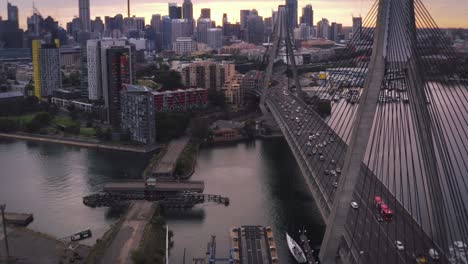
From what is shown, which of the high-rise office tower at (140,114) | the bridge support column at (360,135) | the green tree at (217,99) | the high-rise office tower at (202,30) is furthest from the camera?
the high-rise office tower at (202,30)

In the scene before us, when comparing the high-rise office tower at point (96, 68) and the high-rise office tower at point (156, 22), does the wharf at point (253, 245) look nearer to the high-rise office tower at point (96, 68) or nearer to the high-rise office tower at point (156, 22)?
the high-rise office tower at point (96, 68)

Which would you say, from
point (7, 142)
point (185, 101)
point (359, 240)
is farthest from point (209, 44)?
point (359, 240)

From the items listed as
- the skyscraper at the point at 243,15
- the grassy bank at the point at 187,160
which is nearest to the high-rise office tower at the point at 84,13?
the skyscraper at the point at 243,15

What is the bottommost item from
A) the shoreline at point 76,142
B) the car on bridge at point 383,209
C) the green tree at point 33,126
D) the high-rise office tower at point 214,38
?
the shoreline at point 76,142

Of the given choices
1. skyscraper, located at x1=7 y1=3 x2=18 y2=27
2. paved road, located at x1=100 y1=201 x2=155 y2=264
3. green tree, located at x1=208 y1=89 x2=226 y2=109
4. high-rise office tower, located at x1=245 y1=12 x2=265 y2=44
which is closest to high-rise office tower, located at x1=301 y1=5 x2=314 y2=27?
high-rise office tower, located at x1=245 y1=12 x2=265 y2=44

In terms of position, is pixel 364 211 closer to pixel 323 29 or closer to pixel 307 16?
pixel 323 29

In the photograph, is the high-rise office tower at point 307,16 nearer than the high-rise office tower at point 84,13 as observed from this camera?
No

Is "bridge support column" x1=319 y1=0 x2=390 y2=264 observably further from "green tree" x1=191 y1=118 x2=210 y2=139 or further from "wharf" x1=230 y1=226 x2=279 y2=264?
"green tree" x1=191 y1=118 x2=210 y2=139

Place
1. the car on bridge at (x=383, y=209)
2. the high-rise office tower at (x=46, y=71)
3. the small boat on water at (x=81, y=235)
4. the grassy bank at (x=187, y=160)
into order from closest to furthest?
the car on bridge at (x=383, y=209) < the small boat on water at (x=81, y=235) < the grassy bank at (x=187, y=160) < the high-rise office tower at (x=46, y=71)

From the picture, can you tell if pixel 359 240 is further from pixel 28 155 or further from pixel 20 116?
pixel 20 116
